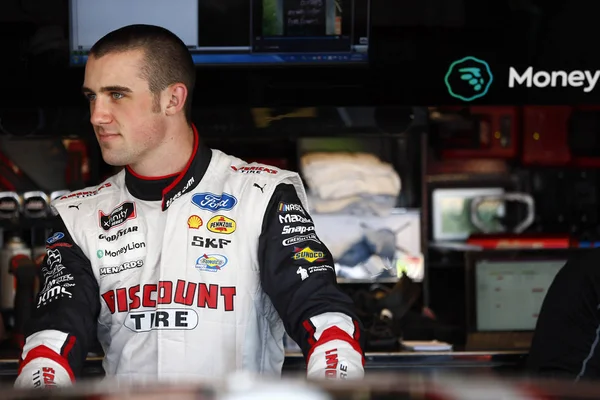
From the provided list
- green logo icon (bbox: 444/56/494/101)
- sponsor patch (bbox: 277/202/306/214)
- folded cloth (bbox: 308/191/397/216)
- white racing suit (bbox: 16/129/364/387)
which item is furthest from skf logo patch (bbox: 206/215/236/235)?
folded cloth (bbox: 308/191/397/216)

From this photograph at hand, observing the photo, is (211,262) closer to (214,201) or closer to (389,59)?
(214,201)

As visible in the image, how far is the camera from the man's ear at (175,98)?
2271 millimetres

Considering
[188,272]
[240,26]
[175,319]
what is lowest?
[175,319]

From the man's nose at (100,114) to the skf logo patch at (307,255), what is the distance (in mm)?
535

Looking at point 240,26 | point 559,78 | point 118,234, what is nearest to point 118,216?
point 118,234

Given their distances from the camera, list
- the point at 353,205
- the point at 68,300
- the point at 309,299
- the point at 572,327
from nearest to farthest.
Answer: the point at 309,299
the point at 68,300
the point at 572,327
the point at 353,205

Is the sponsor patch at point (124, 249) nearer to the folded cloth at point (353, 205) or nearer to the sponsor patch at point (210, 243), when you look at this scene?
the sponsor patch at point (210, 243)

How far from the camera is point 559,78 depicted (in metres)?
3.07

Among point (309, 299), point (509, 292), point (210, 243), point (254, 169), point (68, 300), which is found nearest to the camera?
point (309, 299)

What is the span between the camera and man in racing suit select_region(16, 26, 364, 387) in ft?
7.07

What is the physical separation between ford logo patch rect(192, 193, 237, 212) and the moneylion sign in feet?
4.13

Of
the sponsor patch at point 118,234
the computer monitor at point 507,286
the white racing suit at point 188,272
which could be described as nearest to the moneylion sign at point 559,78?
the computer monitor at point 507,286

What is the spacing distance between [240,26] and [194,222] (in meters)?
1.05

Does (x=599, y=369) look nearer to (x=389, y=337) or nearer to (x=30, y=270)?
(x=389, y=337)
